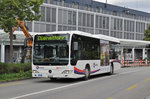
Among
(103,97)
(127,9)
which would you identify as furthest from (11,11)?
(127,9)

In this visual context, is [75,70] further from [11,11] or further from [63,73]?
[11,11]

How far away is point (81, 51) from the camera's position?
56.5 ft

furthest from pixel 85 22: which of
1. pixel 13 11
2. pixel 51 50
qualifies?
pixel 51 50

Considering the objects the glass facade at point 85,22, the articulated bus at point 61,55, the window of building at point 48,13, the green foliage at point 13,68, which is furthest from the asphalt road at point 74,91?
the window of building at point 48,13

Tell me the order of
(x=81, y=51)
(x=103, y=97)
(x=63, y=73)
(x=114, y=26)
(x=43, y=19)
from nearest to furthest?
(x=103, y=97) < (x=63, y=73) < (x=81, y=51) < (x=43, y=19) < (x=114, y=26)

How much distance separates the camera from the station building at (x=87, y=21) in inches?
2154

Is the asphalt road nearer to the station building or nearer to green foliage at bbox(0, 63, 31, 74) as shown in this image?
green foliage at bbox(0, 63, 31, 74)

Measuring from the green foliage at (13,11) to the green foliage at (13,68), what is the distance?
297cm

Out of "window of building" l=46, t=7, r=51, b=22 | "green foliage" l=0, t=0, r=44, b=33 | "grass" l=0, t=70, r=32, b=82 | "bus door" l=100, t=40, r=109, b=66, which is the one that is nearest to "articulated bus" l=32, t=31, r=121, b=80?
"grass" l=0, t=70, r=32, b=82

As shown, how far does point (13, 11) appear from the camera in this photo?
2070cm

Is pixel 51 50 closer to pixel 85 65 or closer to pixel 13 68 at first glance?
pixel 85 65

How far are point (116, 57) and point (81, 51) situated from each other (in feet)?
26.8

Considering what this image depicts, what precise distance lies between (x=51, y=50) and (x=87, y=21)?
48.5 m

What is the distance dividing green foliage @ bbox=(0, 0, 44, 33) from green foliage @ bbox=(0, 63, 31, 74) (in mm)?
2974
